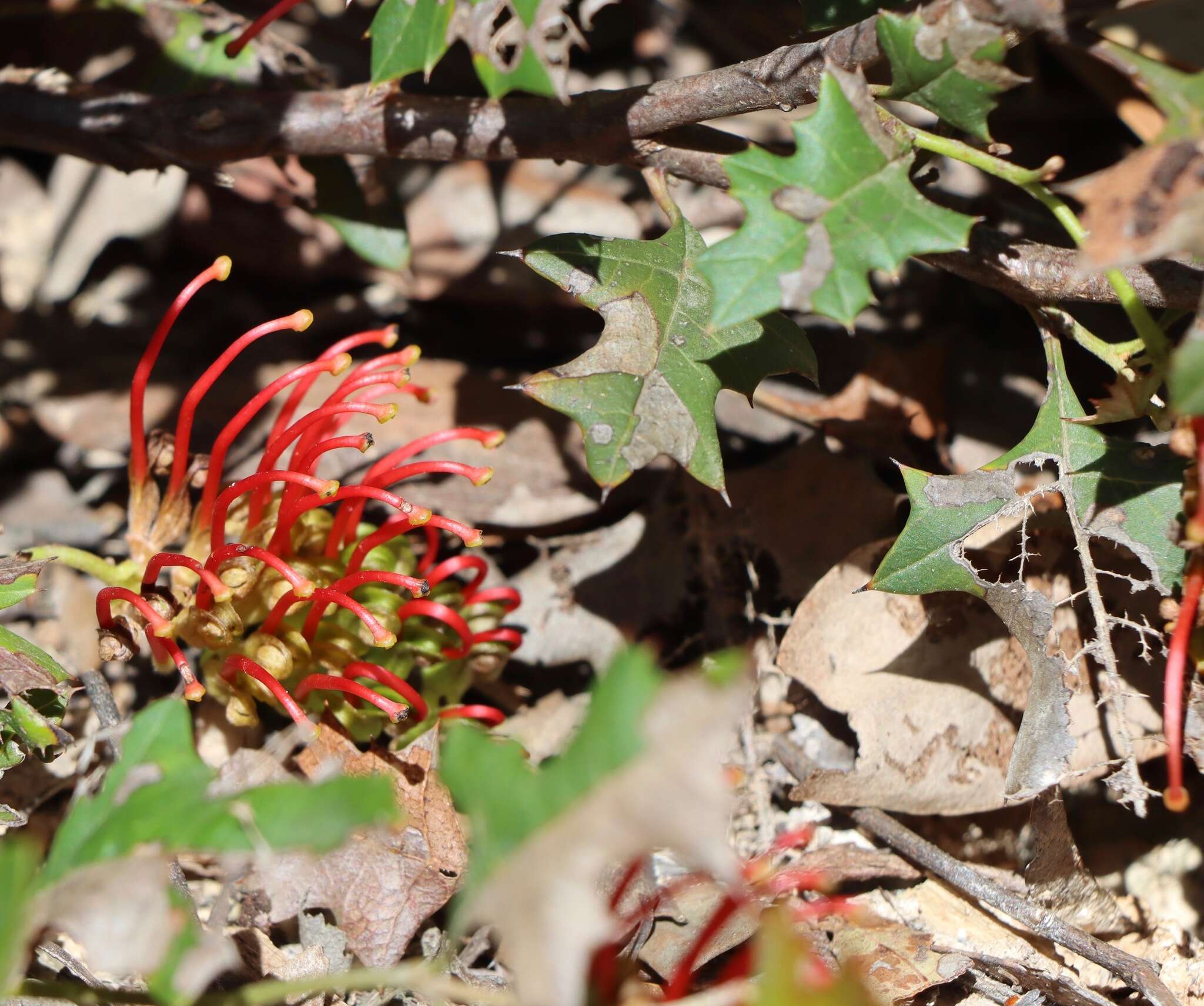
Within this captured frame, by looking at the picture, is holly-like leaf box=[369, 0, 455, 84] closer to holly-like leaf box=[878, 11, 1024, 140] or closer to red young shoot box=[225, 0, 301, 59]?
red young shoot box=[225, 0, 301, 59]

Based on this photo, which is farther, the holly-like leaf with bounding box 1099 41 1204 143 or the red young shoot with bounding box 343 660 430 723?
the red young shoot with bounding box 343 660 430 723

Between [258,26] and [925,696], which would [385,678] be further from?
[258,26]

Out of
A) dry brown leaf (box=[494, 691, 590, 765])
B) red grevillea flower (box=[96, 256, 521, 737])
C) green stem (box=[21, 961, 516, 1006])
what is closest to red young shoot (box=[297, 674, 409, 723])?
red grevillea flower (box=[96, 256, 521, 737])

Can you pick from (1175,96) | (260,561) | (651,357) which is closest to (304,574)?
(260,561)

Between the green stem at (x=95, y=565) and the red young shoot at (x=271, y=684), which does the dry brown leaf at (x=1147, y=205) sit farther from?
the green stem at (x=95, y=565)

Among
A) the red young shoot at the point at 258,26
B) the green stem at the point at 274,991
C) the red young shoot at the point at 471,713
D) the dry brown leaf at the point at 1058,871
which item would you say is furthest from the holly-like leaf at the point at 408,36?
the dry brown leaf at the point at 1058,871

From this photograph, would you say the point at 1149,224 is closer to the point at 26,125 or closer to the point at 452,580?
the point at 452,580

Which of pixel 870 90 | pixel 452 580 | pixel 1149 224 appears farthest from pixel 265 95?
pixel 1149 224
